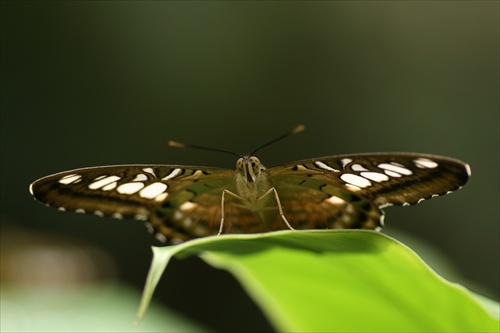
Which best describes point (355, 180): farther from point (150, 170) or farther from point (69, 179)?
point (69, 179)

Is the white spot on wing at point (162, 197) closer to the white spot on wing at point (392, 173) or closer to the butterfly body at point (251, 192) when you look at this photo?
the butterfly body at point (251, 192)

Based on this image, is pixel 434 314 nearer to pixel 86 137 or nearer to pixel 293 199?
pixel 293 199

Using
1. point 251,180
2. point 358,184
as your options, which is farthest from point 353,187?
point 251,180

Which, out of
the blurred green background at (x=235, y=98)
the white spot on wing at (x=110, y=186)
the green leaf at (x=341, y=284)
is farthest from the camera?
the blurred green background at (x=235, y=98)

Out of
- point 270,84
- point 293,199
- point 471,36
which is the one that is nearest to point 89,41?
point 270,84

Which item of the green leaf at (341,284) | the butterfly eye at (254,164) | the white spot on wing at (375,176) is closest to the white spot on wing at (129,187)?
the butterfly eye at (254,164)

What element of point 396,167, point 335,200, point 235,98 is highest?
point 396,167

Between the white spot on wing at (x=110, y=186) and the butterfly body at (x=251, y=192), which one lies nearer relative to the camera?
the butterfly body at (x=251, y=192)
